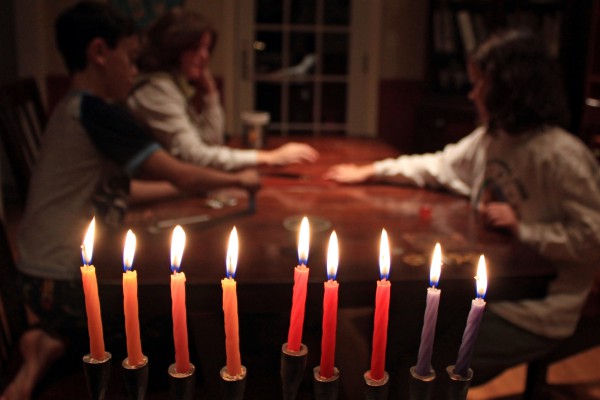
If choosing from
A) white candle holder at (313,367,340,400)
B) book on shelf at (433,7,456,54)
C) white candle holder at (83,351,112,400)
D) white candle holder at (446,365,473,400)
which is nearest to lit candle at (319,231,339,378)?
white candle holder at (313,367,340,400)

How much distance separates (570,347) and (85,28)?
171cm

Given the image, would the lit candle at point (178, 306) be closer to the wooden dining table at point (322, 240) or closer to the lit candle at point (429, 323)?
the lit candle at point (429, 323)

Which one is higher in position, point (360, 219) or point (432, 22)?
point (432, 22)

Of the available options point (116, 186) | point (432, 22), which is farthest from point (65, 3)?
point (116, 186)

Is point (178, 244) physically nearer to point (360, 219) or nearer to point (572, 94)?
point (360, 219)

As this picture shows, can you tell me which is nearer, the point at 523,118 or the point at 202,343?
the point at 202,343

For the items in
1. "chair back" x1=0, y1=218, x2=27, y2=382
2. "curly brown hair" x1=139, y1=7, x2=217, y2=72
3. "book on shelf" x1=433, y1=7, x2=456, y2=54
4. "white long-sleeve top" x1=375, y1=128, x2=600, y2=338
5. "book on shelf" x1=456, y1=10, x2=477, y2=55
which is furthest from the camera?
"book on shelf" x1=433, y1=7, x2=456, y2=54

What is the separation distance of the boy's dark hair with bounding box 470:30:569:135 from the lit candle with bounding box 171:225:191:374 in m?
1.33

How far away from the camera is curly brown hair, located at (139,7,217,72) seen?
7.31 feet

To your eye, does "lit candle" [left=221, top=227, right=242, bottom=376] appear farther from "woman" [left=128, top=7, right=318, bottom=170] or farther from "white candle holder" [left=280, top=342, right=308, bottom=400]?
"woman" [left=128, top=7, right=318, bottom=170]

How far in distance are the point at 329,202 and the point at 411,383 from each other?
124 cm

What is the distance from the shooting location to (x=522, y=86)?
169cm

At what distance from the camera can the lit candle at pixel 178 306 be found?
57 centimetres

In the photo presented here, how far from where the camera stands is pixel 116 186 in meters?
1.65
